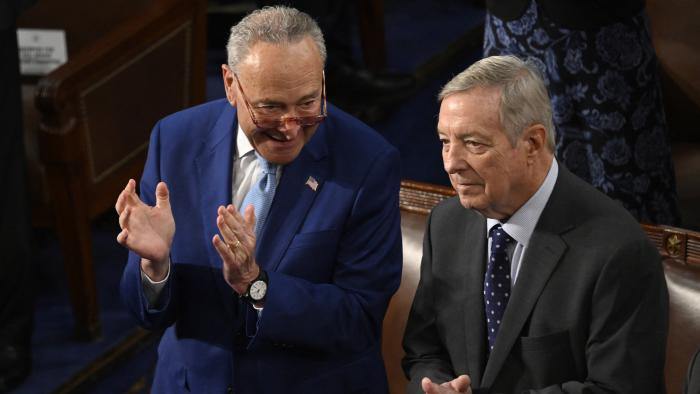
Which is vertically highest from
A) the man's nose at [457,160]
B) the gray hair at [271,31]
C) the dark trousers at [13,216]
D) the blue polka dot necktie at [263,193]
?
the gray hair at [271,31]

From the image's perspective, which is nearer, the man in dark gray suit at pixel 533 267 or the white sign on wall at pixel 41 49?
the man in dark gray suit at pixel 533 267

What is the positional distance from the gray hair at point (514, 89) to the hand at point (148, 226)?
625 millimetres

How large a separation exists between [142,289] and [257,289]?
261mm

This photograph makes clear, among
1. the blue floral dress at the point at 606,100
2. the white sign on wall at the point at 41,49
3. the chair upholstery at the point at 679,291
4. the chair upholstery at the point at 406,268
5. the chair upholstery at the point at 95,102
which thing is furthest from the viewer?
the white sign on wall at the point at 41,49

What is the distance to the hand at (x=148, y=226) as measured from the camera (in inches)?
97.2

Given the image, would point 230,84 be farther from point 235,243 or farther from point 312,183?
point 235,243

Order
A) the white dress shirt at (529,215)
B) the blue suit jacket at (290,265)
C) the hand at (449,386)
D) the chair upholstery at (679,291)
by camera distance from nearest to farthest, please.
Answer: the hand at (449,386)
the white dress shirt at (529,215)
the blue suit jacket at (290,265)
the chair upholstery at (679,291)

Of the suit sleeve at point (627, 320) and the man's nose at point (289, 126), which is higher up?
the man's nose at point (289, 126)

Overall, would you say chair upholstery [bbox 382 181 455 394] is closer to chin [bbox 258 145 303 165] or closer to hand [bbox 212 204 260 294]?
chin [bbox 258 145 303 165]

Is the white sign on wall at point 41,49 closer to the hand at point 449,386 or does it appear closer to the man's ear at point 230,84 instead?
the man's ear at point 230,84

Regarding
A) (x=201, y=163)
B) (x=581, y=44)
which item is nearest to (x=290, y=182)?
(x=201, y=163)

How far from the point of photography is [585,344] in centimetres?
235

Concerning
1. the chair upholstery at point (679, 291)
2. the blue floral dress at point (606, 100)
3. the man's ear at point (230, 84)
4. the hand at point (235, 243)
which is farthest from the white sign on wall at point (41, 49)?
the hand at point (235, 243)

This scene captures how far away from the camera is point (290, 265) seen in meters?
2.61
